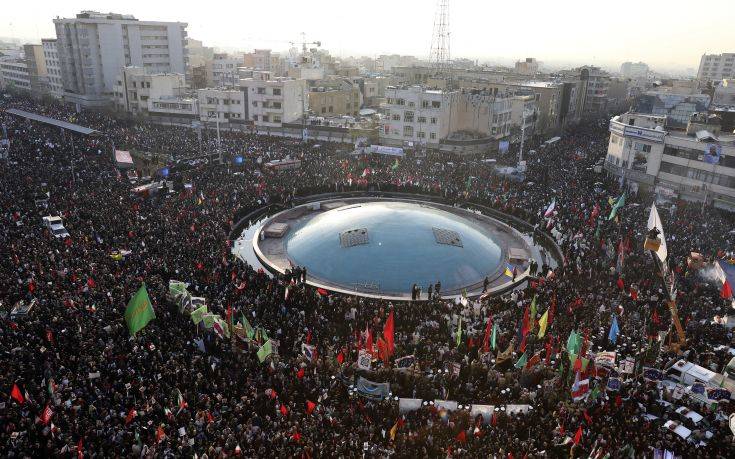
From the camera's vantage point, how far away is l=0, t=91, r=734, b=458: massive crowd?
15836 mm

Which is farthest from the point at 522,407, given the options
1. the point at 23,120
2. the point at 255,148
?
the point at 23,120

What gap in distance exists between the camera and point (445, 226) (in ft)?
110

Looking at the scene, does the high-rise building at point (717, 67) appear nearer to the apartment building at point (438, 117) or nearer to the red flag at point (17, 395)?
the apartment building at point (438, 117)

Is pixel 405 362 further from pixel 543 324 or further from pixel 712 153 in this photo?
pixel 712 153

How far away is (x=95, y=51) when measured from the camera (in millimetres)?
82312

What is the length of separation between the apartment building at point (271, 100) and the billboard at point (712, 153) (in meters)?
46.8

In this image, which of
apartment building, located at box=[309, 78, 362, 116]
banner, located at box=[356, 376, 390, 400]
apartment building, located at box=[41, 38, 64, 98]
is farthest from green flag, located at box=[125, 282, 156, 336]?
apartment building, located at box=[41, 38, 64, 98]

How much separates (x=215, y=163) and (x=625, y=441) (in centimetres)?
4215

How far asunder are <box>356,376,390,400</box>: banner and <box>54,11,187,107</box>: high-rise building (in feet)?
248

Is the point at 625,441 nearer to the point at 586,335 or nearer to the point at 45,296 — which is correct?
the point at 586,335

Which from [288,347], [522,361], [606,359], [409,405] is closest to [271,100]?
[288,347]

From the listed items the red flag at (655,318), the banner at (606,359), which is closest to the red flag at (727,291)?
the red flag at (655,318)

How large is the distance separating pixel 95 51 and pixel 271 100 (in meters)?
34.6

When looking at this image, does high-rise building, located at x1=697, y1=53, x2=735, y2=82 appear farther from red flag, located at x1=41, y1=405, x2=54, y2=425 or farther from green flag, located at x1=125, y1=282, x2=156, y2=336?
red flag, located at x1=41, y1=405, x2=54, y2=425
